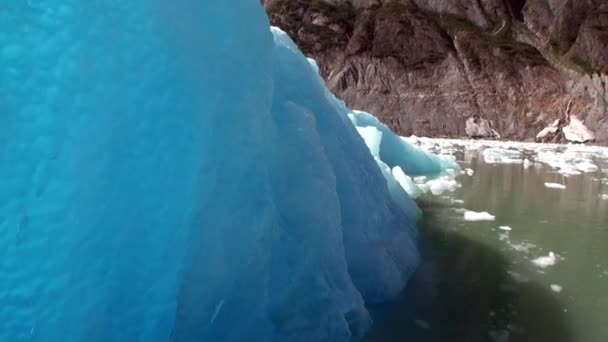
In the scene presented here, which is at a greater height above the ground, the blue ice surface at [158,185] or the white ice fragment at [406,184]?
the blue ice surface at [158,185]

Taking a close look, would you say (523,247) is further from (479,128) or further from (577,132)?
(479,128)

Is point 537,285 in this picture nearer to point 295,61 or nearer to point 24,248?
point 295,61

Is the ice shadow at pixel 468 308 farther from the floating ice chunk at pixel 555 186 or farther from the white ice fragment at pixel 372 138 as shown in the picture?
the floating ice chunk at pixel 555 186

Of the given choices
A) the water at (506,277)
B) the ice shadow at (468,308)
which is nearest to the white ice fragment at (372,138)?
the water at (506,277)

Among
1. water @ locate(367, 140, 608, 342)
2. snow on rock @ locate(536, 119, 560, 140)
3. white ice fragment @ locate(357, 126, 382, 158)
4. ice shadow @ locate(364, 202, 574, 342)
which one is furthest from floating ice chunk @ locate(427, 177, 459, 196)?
snow on rock @ locate(536, 119, 560, 140)

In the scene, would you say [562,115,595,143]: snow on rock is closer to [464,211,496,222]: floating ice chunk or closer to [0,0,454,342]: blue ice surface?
[464,211,496,222]: floating ice chunk

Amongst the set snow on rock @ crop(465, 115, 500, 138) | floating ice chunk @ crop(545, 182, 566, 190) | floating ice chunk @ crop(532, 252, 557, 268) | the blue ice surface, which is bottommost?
snow on rock @ crop(465, 115, 500, 138)
